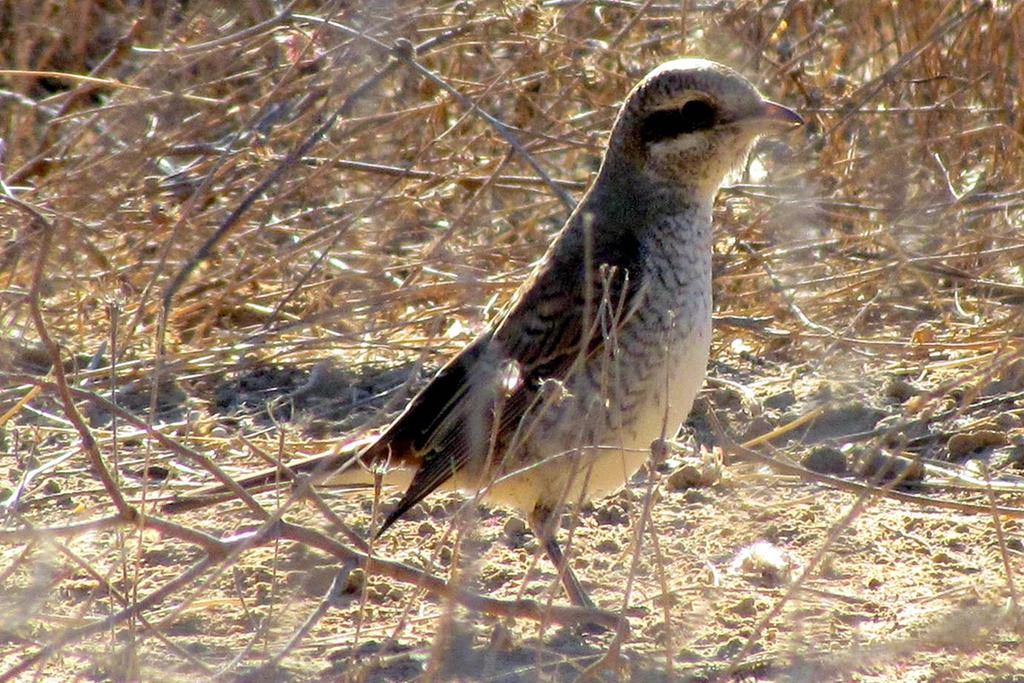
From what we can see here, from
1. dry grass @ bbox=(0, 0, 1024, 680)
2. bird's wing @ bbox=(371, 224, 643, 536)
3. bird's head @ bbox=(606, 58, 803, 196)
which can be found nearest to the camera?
dry grass @ bbox=(0, 0, 1024, 680)

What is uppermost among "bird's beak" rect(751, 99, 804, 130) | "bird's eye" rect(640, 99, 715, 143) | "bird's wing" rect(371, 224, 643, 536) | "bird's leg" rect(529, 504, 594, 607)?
"bird's beak" rect(751, 99, 804, 130)

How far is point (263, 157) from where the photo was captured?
614 centimetres

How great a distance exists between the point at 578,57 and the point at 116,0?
9.80ft

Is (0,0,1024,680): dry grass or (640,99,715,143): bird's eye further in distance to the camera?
(640,99,715,143): bird's eye

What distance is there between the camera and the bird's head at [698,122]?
437 centimetres

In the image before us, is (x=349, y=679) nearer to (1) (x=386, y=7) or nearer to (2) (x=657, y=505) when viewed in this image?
(2) (x=657, y=505)

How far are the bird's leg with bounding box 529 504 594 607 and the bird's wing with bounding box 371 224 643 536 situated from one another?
257 millimetres

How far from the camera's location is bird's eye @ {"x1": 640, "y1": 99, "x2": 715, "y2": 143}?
4.41 meters

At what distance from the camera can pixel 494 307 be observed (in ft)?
19.5

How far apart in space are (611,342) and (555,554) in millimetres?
742

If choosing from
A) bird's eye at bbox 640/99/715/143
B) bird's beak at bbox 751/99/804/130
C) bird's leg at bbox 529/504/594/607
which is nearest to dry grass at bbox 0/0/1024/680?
bird's leg at bbox 529/504/594/607

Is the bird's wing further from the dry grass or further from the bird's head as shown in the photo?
the bird's head

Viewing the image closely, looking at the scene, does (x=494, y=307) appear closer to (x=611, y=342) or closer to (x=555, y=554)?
Answer: (x=555, y=554)

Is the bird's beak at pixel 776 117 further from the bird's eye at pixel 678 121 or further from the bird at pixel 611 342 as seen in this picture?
the bird's eye at pixel 678 121
